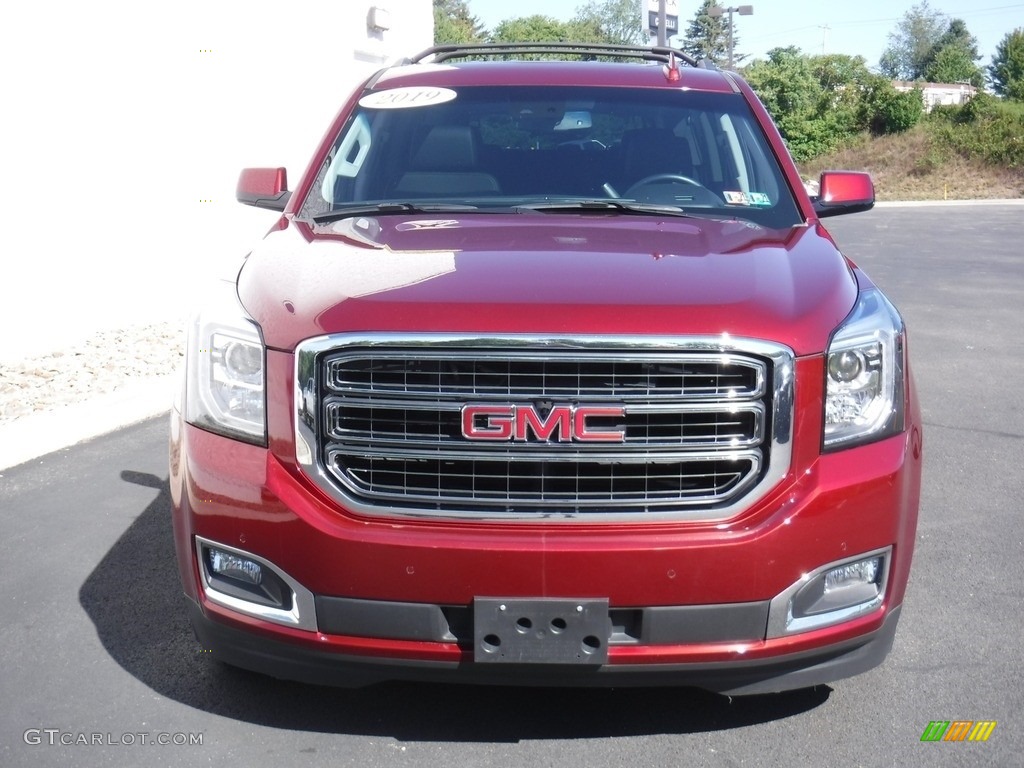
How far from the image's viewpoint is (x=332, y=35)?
1368 cm

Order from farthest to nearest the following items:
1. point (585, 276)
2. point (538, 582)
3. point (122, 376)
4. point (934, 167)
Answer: point (934, 167)
point (122, 376)
point (585, 276)
point (538, 582)

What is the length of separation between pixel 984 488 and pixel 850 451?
3035mm

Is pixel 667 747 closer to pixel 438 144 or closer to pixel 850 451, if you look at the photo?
pixel 850 451

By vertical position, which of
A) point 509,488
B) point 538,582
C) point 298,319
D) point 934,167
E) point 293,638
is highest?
point 298,319

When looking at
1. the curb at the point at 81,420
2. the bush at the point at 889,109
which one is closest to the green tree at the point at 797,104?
the bush at the point at 889,109

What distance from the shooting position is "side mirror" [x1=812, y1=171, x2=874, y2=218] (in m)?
4.75

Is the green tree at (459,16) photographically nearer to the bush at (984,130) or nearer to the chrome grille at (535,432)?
the bush at (984,130)

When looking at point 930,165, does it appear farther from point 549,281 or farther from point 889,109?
A: point 549,281

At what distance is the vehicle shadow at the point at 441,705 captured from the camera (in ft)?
11.0

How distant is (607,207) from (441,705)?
68.0 inches

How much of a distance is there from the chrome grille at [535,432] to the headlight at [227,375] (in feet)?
0.58

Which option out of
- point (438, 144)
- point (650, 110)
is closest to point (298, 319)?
point (438, 144)

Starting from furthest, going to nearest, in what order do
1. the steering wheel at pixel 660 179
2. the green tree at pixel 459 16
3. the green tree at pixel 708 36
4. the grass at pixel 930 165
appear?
the green tree at pixel 459 16, the green tree at pixel 708 36, the grass at pixel 930 165, the steering wheel at pixel 660 179

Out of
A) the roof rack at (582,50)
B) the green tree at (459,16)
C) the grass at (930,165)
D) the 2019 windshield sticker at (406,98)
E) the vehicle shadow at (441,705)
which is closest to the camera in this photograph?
the vehicle shadow at (441,705)
